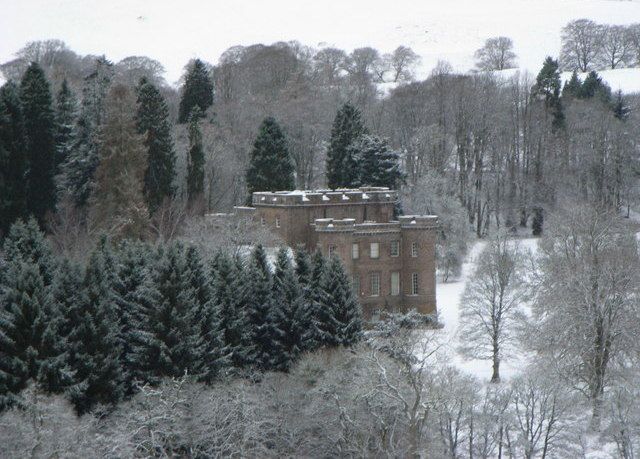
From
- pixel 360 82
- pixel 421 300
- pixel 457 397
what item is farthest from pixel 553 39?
pixel 457 397

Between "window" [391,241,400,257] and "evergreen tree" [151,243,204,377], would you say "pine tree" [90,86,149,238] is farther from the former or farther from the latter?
"evergreen tree" [151,243,204,377]

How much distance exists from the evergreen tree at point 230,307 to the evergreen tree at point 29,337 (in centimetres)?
617

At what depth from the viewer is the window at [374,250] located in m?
51.5

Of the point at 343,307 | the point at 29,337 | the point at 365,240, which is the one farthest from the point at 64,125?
the point at 29,337

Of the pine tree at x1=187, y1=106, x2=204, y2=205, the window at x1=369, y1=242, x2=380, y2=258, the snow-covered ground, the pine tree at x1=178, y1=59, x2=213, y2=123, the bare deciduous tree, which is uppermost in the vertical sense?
the bare deciduous tree

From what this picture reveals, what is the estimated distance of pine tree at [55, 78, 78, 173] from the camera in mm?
54312

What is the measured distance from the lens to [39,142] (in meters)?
49.4

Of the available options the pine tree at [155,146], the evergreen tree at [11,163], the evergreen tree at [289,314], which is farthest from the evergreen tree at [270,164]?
the evergreen tree at [289,314]

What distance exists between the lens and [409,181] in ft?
234

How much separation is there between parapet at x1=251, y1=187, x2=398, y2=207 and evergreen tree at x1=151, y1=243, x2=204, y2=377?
60.2ft

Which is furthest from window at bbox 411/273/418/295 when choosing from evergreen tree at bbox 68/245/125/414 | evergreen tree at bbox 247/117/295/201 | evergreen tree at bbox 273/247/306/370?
evergreen tree at bbox 68/245/125/414

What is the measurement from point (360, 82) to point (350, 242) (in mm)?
42171

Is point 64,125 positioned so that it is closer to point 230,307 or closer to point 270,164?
point 270,164

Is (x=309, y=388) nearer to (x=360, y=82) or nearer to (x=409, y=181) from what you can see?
(x=409, y=181)
